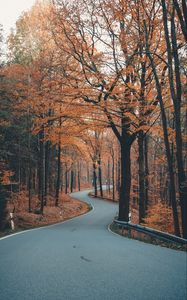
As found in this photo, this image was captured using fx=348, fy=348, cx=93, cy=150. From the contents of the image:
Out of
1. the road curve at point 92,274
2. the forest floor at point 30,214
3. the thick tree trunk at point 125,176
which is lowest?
the forest floor at point 30,214

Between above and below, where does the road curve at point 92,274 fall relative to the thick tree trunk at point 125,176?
below

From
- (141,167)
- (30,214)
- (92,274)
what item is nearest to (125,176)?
(141,167)

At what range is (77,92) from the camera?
17734 mm

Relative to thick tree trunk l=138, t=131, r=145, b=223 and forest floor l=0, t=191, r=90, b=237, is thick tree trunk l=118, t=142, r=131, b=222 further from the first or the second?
forest floor l=0, t=191, r=90, b=237

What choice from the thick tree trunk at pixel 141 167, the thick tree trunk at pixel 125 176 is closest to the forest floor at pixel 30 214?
the thick tree trunk at pixel 125 176

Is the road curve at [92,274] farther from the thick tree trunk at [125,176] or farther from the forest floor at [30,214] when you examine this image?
the thick tree trunk at [125,176]

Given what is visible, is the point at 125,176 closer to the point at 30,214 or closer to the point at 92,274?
the point at 30,214

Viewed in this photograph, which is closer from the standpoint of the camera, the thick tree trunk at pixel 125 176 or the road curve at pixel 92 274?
the road curve at pixel 92 274

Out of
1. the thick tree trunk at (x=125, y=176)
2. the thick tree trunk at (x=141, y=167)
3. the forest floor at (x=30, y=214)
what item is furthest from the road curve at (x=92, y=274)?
the thick tree trunk at (x=125, y=176)

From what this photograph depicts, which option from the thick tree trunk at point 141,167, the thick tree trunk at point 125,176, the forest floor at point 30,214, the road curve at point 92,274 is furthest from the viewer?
the forest floor at point 30,214

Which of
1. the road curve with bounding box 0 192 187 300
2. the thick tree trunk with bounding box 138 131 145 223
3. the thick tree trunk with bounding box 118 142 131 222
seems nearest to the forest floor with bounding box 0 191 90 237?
the thick tree trunk with bounding box 118 142 131 222

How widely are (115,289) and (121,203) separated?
602 inches

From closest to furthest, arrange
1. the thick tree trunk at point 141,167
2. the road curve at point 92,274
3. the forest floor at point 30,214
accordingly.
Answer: the road curve at point 92,274 < the thick tree trunk at point 141,167 < the forest floor at point 30,214

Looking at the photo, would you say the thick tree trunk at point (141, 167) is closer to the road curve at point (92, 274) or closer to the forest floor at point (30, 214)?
the forest floor at point (30, 214)
